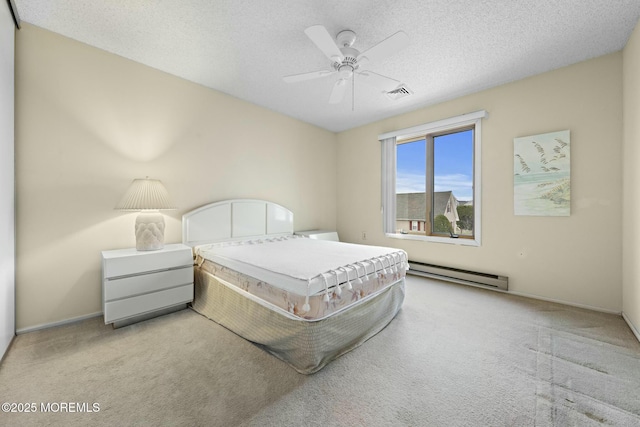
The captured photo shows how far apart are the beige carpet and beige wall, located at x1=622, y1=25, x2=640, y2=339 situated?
283 millimetres

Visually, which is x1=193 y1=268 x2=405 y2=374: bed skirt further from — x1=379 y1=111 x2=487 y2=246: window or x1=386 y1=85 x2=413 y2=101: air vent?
x1=386 y1=85 x2=413 y2=101: air vent

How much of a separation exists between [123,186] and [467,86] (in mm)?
4198

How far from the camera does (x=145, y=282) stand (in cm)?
229

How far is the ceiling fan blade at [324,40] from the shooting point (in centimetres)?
169

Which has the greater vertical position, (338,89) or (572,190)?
(338,89)

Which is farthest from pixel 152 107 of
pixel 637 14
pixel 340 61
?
pixel 637 14

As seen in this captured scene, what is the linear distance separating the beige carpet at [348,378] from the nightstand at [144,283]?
166 millimetres

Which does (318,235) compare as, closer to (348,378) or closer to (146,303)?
(146,303)

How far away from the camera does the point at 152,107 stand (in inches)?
110

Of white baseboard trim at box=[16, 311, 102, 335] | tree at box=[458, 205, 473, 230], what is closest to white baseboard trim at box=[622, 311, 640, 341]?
tree at box=[458, 205, 473, 230]

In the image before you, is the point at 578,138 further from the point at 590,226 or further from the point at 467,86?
the point at 467,86

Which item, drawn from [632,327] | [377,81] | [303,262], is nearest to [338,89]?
[377,81]

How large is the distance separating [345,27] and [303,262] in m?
2.01

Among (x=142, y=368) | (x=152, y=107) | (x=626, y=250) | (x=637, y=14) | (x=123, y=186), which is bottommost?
(x=142, y=368)
